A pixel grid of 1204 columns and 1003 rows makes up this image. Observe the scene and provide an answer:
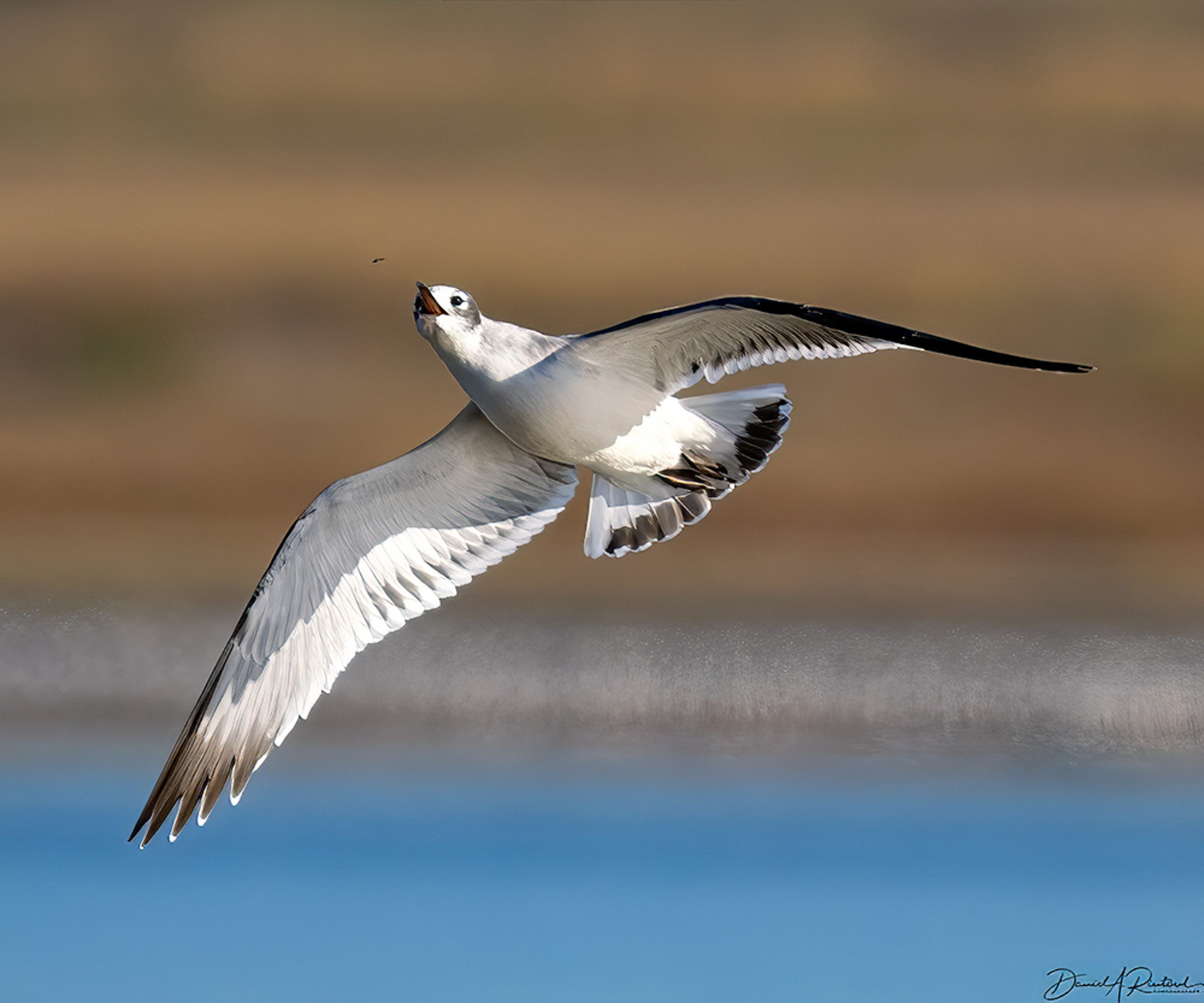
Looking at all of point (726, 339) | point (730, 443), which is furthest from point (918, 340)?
point (730, 443)

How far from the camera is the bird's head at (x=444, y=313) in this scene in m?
2.99

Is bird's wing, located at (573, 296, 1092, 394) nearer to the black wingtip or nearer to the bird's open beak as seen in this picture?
the black wingtip

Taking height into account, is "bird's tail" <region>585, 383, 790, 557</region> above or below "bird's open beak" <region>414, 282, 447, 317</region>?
below

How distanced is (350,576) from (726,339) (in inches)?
37.8

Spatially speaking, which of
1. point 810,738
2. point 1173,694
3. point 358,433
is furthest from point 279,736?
point 358,433

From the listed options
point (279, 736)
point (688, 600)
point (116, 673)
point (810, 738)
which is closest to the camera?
point (279, 736)

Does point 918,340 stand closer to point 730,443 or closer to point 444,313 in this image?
point 730,443

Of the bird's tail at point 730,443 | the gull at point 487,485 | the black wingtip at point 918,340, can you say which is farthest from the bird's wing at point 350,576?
the black wingtip at point 918,340

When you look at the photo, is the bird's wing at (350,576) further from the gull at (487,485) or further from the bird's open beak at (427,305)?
the bird's open beak at (427,305)

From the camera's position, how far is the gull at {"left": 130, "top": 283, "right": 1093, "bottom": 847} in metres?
3.05

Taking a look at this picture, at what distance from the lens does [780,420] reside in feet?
11.0

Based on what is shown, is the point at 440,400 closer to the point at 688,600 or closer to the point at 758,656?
the point at 688,600

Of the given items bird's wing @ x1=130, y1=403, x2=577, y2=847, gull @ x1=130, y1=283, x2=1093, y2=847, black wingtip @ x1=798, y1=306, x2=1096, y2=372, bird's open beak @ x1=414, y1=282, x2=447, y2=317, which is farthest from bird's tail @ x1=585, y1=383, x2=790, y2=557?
bird's open beak @ x1=414, y1=282, x2=447, y2=317

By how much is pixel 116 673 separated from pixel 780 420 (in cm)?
302
